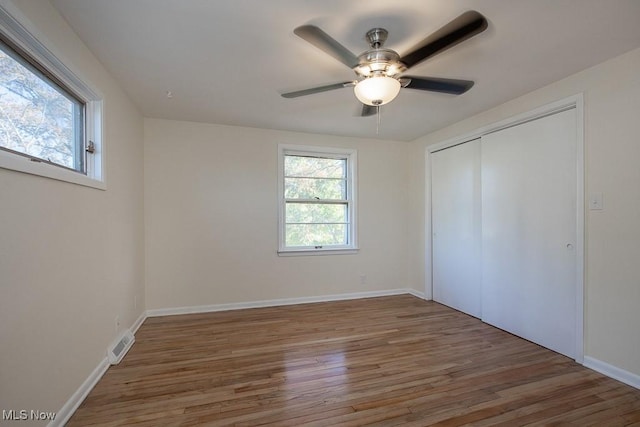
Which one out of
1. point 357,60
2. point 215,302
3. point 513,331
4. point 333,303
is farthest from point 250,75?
point 513,331

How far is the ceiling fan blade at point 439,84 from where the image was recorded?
1.91 m

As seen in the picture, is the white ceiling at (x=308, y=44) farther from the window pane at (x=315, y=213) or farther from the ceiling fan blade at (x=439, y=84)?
the window pane at (x=315, y=213)

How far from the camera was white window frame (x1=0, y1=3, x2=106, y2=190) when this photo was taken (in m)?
1.30

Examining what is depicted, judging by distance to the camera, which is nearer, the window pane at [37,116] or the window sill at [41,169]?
the window sill at [41,169]

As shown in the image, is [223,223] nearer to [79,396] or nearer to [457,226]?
[79,396]

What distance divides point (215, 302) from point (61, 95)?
2609mm

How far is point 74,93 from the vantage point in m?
1.93

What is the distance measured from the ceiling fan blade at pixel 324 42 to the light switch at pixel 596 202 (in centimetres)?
215

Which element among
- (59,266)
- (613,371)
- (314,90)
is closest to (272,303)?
(59,266)

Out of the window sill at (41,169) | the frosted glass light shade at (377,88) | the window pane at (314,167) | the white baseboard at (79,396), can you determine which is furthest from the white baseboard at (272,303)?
the frosted glass light shade at (377,88)

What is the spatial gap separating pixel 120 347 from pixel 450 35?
Result: 3.22 meters

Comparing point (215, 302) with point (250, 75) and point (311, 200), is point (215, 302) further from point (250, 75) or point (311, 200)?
point (250, 75)

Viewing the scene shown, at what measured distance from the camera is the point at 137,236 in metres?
3.10

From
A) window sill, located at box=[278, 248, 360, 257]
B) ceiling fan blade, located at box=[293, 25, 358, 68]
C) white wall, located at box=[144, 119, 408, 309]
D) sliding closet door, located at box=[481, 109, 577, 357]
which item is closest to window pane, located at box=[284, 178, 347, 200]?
white wall, located at box=[144, 119, 408, 309]
